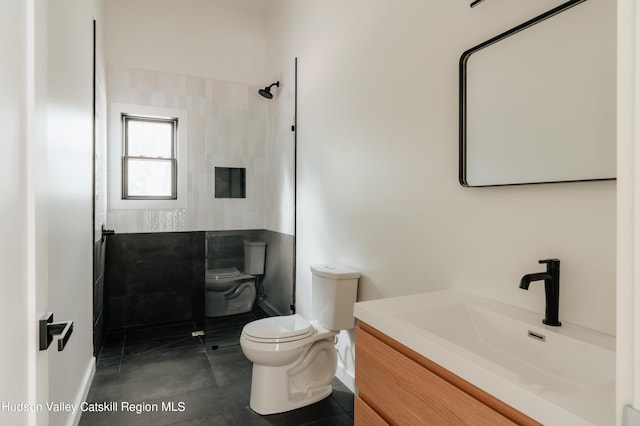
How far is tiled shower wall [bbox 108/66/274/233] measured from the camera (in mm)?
3287

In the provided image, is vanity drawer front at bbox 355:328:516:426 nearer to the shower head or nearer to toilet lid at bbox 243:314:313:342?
toilet lid at bbox 243:314:313:342

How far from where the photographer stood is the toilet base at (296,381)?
215 centimetres

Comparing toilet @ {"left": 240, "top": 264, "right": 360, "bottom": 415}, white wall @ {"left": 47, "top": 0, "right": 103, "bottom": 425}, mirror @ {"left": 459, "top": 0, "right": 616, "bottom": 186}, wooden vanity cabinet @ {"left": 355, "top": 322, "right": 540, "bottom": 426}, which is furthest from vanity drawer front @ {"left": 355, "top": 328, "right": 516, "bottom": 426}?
white wall @ {"left": 47, "top": 0, "right": 103, "bottom": 425}

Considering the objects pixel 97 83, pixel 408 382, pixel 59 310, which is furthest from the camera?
pixel 97 83

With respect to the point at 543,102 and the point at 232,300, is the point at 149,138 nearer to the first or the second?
the point at 232,300

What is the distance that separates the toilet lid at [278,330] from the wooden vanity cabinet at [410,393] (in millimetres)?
857

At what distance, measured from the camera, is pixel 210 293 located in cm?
322

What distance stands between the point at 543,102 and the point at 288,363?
188 centimetres

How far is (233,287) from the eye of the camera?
328 centimetres

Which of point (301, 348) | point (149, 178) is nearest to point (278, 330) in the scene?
point (301, 348)

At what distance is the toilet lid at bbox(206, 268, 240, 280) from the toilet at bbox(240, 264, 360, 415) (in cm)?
101

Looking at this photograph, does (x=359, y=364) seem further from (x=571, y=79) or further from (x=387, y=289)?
(x=571, y=79)
